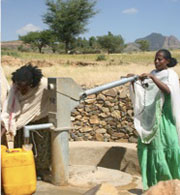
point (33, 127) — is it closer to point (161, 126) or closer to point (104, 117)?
point (161, 126)

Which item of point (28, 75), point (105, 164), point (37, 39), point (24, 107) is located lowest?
point (105, 164)

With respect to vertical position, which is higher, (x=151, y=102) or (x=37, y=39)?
(x=37, y=39)

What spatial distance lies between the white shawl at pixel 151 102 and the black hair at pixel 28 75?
4.12 feet

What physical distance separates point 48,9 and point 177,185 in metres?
34.7

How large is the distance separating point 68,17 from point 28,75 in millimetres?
31149

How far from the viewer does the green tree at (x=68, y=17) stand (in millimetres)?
33906

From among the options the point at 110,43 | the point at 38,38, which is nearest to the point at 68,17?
the point at 38,38

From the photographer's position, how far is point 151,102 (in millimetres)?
4180

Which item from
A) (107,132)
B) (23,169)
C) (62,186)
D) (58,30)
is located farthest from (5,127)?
(58,30)

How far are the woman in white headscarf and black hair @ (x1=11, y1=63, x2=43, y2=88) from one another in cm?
114

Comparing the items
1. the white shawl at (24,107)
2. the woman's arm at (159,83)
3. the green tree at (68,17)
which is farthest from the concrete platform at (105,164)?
the green tree at (68,17)

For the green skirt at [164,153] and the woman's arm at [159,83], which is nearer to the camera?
the woman's arm at [159,83]

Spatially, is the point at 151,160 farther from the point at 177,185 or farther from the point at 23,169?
the point at 177,185

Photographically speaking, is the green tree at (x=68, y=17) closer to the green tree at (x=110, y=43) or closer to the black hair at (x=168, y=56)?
the green tree at (x=110, y=43)
